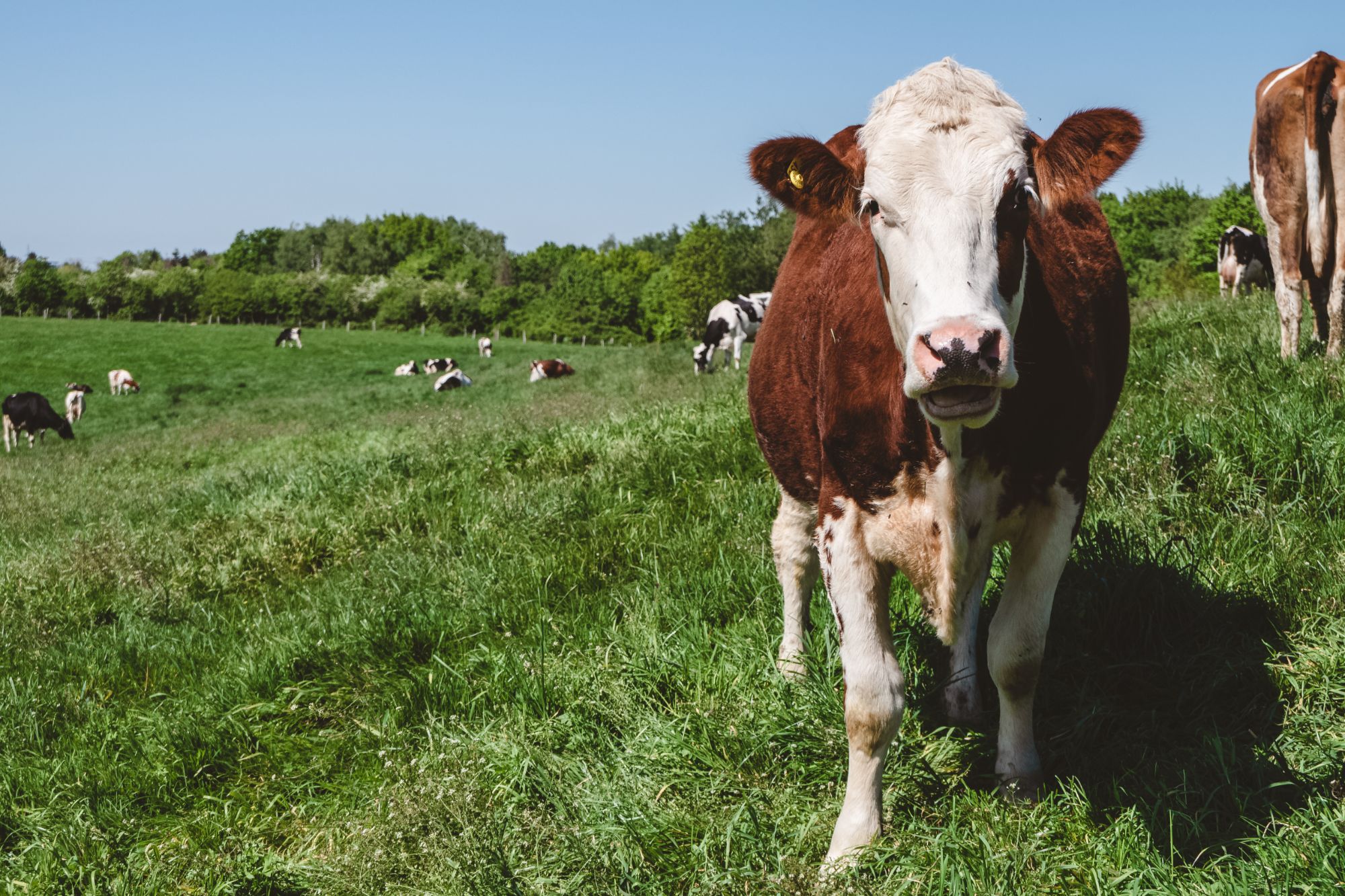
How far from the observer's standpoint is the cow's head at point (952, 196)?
2.18 m

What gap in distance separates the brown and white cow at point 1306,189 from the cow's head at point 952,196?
396 centimetres

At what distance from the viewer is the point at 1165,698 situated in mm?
3154

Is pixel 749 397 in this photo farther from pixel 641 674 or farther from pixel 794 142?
pixel 794 142

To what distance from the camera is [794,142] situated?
2719mm

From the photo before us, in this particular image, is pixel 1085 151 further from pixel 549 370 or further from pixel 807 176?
pixel 549 370

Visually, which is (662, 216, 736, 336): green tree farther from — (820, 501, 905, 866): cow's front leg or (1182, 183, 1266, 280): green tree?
(820, 501, 905, 866): cow's front leg

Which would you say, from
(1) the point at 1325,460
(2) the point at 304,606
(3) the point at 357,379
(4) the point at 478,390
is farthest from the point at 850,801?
(3) the point at 357,379

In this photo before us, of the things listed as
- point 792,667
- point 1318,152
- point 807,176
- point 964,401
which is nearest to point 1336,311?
point 1318,152

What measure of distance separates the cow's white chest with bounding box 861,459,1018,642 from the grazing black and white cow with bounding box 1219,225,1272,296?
2219 centimetres

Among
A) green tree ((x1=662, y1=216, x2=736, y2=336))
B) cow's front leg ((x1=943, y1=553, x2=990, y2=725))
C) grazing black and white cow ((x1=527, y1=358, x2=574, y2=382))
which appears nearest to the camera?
cow's front leg ((x1=943, y1=553, x2=990, y2=725))

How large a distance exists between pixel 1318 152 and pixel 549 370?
93.5ft

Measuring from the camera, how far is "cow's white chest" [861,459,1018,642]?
269 cm

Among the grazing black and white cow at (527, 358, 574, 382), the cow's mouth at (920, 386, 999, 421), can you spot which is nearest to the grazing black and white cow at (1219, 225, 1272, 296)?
the grazing black and white cow at (527, 358, 574, 382)

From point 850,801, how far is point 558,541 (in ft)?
9.39
